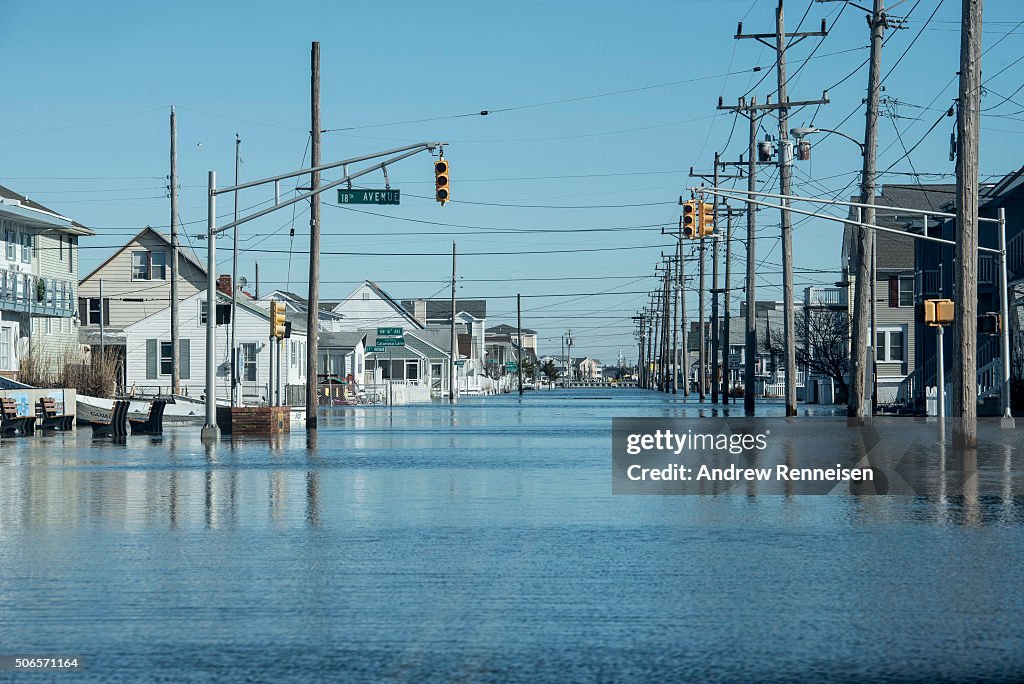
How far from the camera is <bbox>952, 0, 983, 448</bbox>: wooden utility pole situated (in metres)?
27.6

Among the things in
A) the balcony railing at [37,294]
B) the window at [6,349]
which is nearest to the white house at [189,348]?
the balcony railing at [37,294]

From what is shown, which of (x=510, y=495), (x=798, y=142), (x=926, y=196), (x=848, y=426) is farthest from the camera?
(x=926, y=196)

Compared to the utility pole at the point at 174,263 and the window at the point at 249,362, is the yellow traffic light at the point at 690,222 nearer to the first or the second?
the utility pole at the point at 174,263

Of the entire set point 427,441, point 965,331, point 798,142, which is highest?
point 798,142

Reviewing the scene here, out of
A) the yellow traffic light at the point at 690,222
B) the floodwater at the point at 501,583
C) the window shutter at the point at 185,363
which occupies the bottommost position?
the floodwater at the point at 501,583

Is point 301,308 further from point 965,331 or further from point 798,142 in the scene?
point 965,331

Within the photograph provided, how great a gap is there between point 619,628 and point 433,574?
2588 mm

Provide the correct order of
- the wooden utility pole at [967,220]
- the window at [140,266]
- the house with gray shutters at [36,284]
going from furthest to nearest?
the window at [140,266] < the house with gray shutters at [36,284] < the wooden utility pole at [967,220]

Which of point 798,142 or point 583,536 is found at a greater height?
point 798,142

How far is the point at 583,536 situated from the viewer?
43.6 ft

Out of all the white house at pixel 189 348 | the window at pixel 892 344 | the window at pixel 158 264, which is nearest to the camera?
the white house at pixel 189 348

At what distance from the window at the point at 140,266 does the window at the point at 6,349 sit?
2487cm

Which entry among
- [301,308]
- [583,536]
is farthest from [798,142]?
[301,308]

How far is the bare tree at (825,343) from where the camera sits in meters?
69.1
